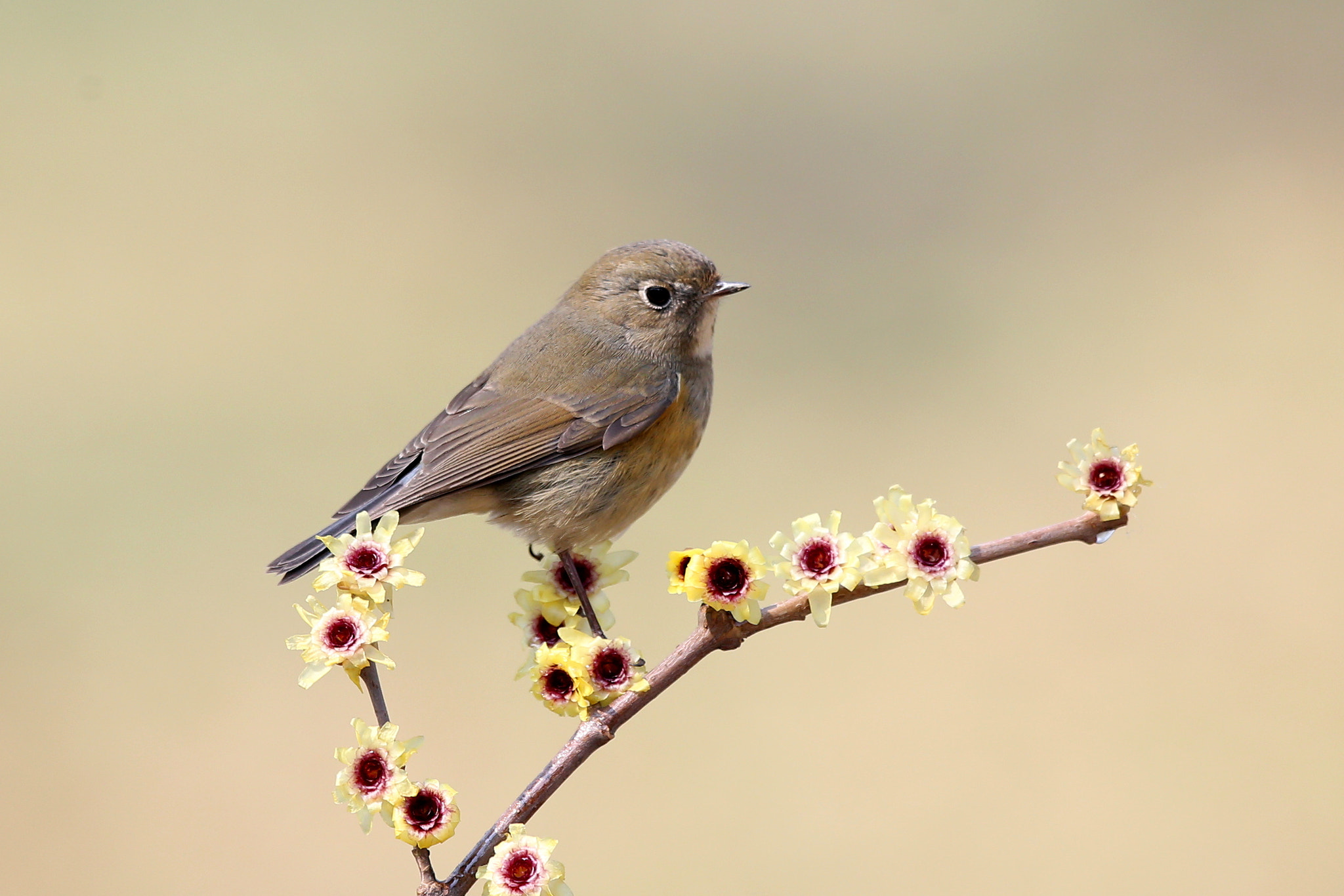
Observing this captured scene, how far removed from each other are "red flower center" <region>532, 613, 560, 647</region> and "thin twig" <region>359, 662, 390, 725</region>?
271mm

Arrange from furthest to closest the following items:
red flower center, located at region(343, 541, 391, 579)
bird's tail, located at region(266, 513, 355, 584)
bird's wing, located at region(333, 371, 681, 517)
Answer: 1. bird's wing, located at region(333, 371, 681, 517)
2. bird's tail, located at region(266, 513, 355, 584)
3. red flower center, located at region(343, 541, 391, 579)

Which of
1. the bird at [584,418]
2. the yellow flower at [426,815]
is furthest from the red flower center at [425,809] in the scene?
the bird at [584,418]

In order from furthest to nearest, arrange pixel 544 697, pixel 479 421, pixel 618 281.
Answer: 1. pixel 618 281
2. pixel 479 421
3. pixel 544 697

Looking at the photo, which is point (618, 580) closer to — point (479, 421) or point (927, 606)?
point (927, 606)

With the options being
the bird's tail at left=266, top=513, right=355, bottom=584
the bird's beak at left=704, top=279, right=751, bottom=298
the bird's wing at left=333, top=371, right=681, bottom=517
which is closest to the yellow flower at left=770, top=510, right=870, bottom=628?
the bird's tail at left=266, top=513, right=355, bottom=584

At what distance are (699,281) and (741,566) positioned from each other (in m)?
1.42

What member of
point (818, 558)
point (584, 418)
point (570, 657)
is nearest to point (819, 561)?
point (818, 558)

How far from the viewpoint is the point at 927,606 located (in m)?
1.05

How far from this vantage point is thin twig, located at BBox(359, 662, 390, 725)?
1.02 metres

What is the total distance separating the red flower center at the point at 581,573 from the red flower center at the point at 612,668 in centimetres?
28

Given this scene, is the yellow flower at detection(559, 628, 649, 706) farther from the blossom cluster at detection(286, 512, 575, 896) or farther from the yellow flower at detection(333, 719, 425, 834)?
the yellow flower at detection(333, 719, 425, 834)

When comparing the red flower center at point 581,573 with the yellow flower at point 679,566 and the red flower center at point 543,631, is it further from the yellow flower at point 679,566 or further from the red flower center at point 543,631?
the yellow flower at point 679,566

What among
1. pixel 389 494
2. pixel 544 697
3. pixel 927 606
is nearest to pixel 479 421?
pixel 389 494

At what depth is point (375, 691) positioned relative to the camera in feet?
3.42
